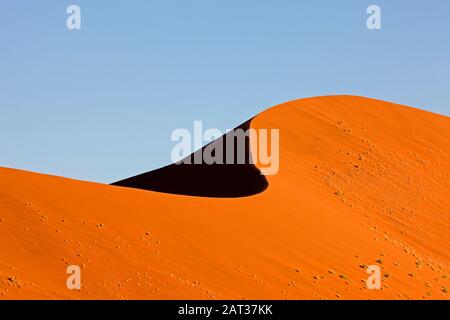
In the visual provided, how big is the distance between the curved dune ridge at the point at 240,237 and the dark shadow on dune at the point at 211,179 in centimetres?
67

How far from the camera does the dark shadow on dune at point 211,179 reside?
67.9 feet

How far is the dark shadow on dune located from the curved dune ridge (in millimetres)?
672

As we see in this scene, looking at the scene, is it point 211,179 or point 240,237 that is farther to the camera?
point 211,179

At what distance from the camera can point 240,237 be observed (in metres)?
16.2

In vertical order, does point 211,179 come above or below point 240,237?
above

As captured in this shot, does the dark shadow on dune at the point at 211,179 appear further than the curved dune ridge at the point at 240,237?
Yes

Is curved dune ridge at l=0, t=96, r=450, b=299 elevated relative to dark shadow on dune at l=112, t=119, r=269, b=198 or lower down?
lower down

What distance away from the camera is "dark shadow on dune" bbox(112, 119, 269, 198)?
2071 centimetres

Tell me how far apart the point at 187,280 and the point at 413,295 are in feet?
17.0

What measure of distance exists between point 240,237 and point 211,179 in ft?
20.8

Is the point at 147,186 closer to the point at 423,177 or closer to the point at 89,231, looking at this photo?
the point at 423,177

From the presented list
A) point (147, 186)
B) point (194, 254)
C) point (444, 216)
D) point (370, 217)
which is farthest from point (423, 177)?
point (194, 254)

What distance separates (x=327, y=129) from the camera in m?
26.2

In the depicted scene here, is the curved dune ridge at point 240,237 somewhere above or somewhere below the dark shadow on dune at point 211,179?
below
